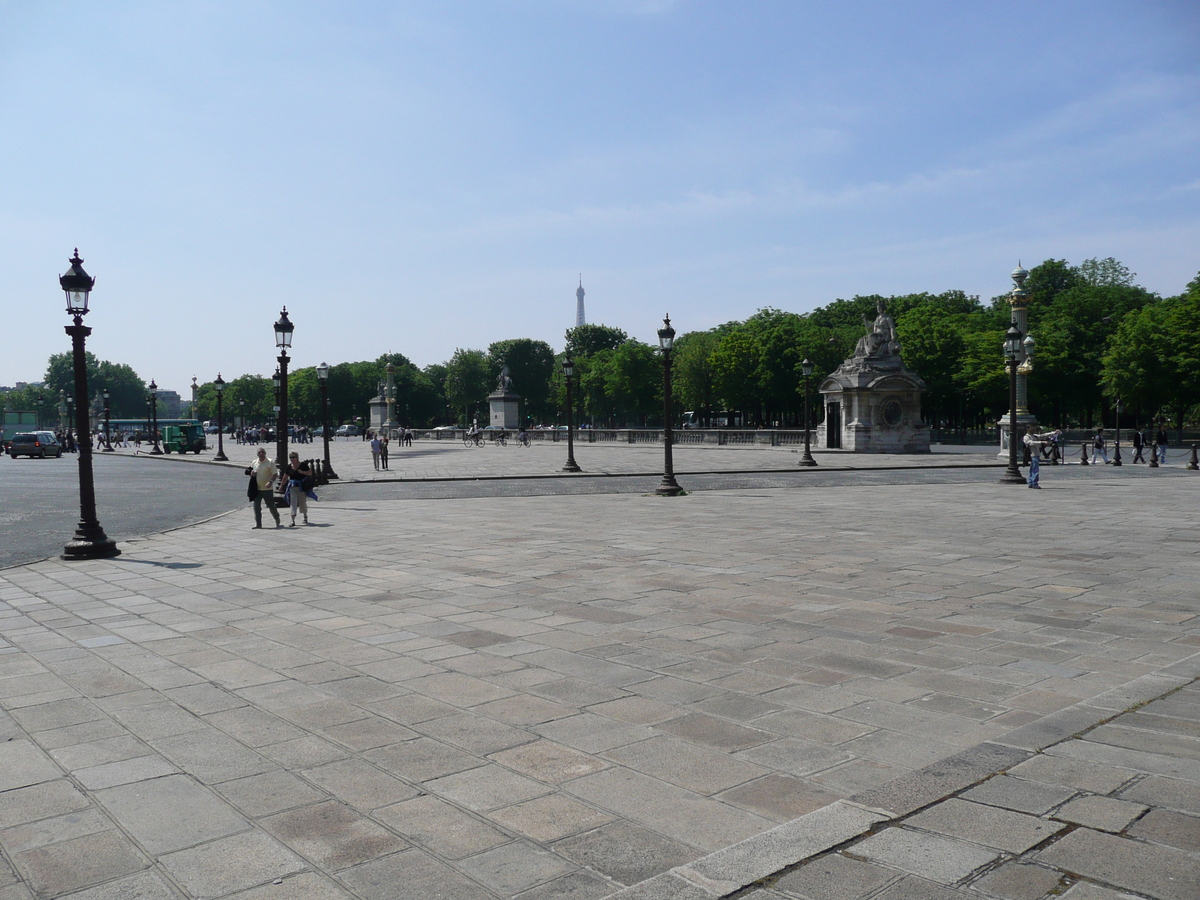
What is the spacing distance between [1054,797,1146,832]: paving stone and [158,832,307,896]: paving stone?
130 inches

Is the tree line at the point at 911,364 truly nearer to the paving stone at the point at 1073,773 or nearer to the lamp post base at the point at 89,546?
the lamp post base at the point at 89,546

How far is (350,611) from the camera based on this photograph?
29.6ft

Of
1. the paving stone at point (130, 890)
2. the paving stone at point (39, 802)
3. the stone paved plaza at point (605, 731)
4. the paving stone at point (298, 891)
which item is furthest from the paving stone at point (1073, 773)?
the paving stone at point (39, 802)

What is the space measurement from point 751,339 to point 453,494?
62.3 meters

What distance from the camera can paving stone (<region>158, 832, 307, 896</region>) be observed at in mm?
3627

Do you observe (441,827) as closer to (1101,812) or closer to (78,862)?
(78,862)

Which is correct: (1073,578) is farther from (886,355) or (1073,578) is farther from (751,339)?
(751,339)

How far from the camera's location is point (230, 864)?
379 centimetres

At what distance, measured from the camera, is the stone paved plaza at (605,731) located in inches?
146

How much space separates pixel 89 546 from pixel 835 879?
12.9m

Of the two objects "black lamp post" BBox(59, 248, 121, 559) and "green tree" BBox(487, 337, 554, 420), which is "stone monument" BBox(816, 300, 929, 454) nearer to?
"black lamp post" BBox(59, 248, 121, 559)

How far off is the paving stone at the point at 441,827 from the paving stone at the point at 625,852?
34 centimetres

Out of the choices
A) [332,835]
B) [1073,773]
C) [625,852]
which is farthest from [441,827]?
[1073,773]

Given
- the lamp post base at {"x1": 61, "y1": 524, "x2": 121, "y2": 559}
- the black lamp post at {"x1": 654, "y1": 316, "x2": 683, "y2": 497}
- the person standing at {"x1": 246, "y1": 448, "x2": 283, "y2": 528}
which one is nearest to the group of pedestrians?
the person standing at {"x1": 246, "y1": 448, "x2": 283, "y2": 528}
